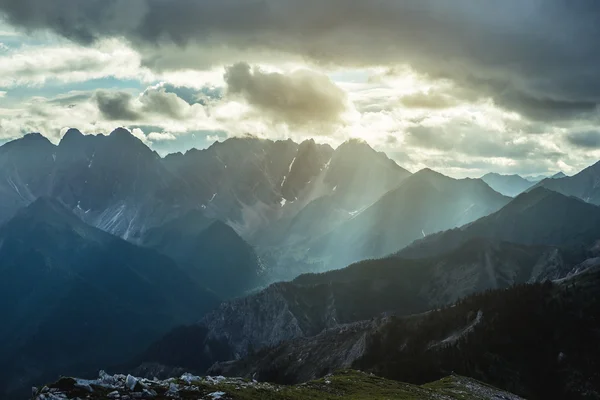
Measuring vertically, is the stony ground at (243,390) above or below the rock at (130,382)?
below

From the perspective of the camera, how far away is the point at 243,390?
68.8 m

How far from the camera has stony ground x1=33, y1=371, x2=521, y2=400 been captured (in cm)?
5272

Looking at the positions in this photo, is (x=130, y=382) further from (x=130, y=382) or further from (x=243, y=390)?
(x=243, y=390)

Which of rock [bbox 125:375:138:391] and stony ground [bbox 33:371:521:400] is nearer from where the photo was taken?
stony ground [bbox 33:371:521:400]

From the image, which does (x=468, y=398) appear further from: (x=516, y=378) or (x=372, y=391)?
(x=516, y=378)

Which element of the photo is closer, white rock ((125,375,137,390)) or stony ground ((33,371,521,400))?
stony ground ((33,371,521,400))

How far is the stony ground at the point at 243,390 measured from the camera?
52.7m

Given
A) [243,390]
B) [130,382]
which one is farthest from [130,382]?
[243,390]

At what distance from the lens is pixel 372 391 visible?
88875 millimetres

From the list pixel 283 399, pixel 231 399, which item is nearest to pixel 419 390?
pixel 283 399

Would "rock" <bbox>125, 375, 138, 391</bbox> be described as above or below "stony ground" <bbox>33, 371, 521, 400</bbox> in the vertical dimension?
above

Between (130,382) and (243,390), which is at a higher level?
(130,382)

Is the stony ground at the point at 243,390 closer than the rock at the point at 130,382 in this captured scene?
Yes

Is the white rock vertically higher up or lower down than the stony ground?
higher up
